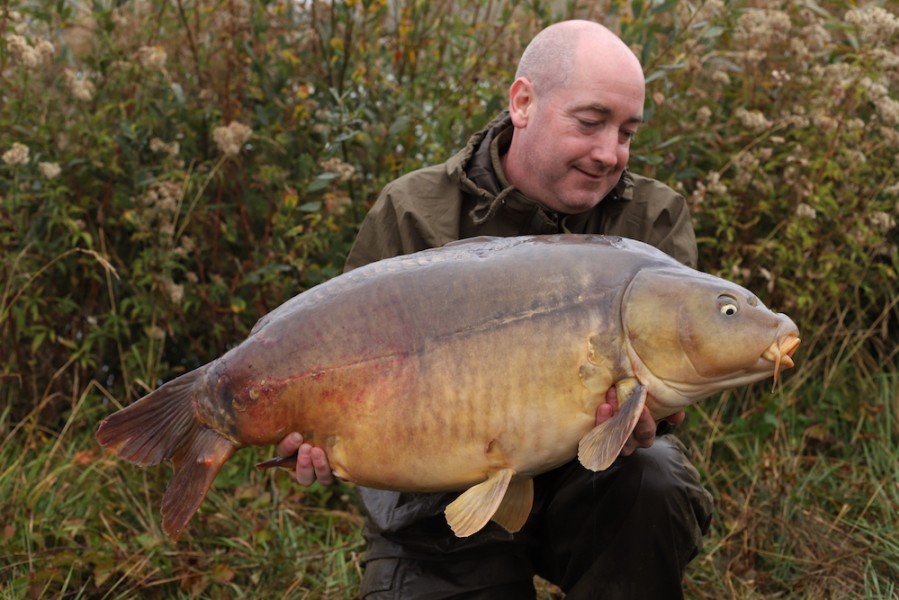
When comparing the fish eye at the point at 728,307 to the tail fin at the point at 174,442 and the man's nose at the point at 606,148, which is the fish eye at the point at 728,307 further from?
the tail fin at the point at 174,442

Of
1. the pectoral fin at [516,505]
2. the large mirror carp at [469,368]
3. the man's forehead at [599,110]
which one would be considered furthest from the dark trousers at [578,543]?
the man's forehead at [599,110]

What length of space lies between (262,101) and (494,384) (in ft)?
7.07

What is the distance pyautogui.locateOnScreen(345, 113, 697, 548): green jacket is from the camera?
99.4 inches

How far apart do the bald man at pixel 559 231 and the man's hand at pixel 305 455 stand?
442mm

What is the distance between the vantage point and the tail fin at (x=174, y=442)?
1970 mm

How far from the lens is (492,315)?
6.21 ft

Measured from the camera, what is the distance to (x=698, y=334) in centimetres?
184

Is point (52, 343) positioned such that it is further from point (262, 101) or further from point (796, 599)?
point (796, 599)

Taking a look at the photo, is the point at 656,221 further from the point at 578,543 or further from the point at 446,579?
the point at 446,579

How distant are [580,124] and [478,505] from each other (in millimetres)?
988

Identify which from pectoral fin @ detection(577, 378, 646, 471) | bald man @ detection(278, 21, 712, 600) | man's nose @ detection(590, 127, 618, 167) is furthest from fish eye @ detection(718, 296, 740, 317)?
man's nose @ detection(590, 127, 618, 167)

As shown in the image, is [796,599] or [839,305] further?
[839,305]

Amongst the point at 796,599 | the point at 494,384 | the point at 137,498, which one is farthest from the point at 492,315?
the point at 137,498

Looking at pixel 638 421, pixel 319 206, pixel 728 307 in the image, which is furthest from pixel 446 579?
pixel 319 206
